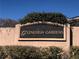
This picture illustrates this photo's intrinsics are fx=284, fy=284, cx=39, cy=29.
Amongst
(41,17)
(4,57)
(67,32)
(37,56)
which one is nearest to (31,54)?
(37,56)

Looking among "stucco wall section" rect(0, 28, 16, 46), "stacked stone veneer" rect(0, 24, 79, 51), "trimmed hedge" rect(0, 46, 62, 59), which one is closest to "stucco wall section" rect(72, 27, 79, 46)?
"stacked stone veneer" rect(0, 24, 79, 51)

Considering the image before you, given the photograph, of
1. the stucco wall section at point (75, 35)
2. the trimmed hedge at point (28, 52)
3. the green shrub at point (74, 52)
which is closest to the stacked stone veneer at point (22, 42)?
the stucco wall section at point (75, 35)

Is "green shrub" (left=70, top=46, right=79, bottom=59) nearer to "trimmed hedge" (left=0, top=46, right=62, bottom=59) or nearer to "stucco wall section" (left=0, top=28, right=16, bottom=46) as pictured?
"trimmed hedge" (left=0, top=46, right=62, bottom=59)

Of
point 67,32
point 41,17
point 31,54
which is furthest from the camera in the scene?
point 41,17

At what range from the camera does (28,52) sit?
67.9 feet

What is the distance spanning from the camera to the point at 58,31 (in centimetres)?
2211

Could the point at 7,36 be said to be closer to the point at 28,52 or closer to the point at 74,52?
the point at 28,52

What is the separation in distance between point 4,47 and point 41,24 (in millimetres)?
3417

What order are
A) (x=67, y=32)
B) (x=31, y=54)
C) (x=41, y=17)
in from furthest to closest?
1. (x=41, y=17)
2. (x=67, y=32)
3. (x=31, y=54)

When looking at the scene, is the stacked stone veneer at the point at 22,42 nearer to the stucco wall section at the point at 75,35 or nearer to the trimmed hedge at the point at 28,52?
the stucco wall section at the point at 75,35

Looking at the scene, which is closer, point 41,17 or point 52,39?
point 52,39

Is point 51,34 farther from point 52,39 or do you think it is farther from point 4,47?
point 4,47

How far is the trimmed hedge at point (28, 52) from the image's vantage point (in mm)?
20625

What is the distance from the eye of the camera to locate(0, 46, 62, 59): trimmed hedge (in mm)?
20625
